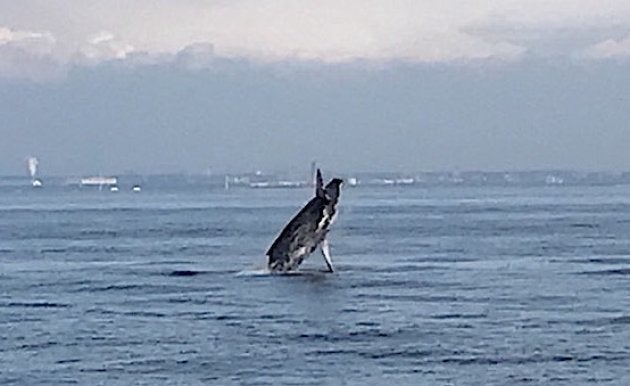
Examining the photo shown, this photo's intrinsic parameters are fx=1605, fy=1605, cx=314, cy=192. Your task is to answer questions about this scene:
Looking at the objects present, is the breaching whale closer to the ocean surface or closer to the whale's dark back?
the whale's dark back

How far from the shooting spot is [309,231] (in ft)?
215

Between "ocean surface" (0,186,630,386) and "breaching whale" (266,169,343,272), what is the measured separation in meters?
0.96

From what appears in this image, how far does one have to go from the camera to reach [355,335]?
44.8 metres

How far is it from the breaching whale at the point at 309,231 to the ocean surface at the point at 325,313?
96 cm

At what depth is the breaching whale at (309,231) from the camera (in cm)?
6562

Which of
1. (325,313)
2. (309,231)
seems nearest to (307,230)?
(309,231)

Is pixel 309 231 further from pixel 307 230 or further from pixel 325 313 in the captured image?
pixel 325 313

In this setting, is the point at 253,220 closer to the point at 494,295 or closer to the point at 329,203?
the point at 329,203

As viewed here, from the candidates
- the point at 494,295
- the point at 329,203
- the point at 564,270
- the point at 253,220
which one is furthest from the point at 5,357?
the point at 253,220

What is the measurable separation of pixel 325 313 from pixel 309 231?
1548 cm

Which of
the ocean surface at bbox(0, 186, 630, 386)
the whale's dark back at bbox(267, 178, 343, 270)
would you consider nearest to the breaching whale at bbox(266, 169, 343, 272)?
the whale's dark back at bbox(267, 178, 343, 270)

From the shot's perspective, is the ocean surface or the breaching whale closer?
the ocean surface

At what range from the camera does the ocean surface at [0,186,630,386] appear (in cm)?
3806

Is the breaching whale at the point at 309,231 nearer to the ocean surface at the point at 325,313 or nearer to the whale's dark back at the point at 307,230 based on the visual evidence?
the whale's dark back at the point at 307,230
